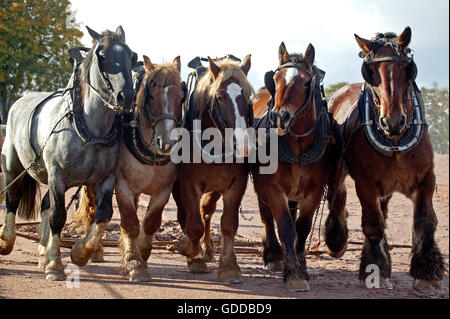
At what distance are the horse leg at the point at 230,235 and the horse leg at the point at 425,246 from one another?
1849mm

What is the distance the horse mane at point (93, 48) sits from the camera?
214 inches

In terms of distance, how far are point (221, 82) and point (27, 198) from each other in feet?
11.1

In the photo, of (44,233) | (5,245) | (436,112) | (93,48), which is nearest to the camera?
(93,48)

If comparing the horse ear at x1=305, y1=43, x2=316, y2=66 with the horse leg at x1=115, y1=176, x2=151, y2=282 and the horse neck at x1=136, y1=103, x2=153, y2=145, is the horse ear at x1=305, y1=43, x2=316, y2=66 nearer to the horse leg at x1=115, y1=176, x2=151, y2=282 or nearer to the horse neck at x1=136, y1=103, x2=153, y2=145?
the horse neck at x1=136, y1=103, x2=153, y2=145

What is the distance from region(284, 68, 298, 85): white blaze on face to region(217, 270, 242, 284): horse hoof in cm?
213

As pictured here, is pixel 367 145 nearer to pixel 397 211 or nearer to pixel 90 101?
pixel 90 101

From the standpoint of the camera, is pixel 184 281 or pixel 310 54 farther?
pixel 184 281

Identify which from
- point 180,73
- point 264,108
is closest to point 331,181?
point 264,108

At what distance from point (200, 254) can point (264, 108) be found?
214 cm

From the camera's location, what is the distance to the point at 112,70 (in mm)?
5309

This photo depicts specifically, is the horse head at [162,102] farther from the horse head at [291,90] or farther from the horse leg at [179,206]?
the horse leg at [179,206]

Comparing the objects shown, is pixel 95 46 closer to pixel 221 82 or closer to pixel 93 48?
pixel 93 48

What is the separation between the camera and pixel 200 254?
6219 millimetres

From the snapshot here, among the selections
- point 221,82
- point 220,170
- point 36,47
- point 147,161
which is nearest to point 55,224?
point 147,161
